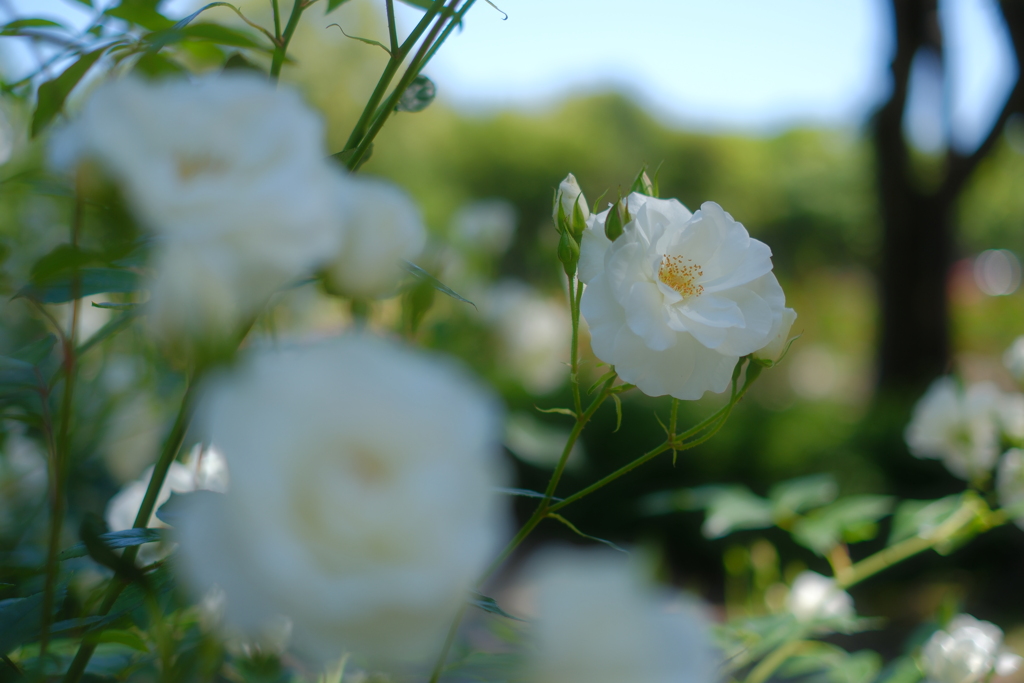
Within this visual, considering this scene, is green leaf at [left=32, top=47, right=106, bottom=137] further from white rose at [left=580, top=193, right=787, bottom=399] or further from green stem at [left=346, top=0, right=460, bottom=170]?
white rose at [left=580, top=193, right=787, bottom=399]

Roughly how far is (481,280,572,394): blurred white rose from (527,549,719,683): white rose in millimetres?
1536

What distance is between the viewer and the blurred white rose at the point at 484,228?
157 centimetres

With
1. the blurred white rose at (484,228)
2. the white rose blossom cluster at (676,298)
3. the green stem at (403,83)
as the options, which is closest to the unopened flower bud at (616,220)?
the white rose blossom cluster at (676,298)

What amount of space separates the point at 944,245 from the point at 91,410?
3060 millimetres

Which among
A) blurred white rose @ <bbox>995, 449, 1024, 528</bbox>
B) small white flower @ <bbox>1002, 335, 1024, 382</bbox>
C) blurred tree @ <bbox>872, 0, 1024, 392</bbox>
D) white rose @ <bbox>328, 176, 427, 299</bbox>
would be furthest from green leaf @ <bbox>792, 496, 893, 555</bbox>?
blurred tree @ <bbox>872, 0, 1024, 392</bbox>

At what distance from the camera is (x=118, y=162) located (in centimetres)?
18

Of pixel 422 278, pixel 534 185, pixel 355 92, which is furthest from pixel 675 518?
pixel 534 185

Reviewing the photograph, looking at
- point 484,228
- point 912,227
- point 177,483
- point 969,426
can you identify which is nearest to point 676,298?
point 177,483

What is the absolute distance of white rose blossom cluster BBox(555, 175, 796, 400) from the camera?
1.08ft

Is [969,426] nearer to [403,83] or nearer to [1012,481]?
[1012,481]

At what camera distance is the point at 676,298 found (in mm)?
354

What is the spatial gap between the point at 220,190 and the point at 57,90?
209mm

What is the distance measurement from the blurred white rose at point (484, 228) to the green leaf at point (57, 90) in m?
1.15

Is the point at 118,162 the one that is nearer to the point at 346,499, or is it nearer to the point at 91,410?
the point at 346,499
